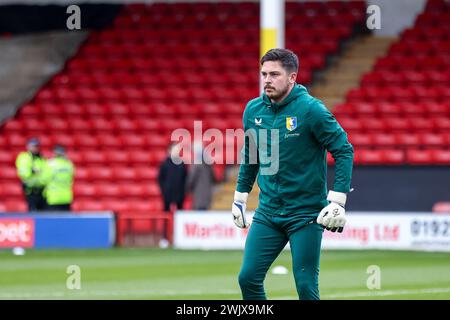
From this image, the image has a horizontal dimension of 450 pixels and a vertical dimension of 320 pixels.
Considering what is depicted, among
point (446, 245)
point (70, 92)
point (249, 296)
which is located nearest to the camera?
point (249, 296)

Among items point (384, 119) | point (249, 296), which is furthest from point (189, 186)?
point (249, 296)

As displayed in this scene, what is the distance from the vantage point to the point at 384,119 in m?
25.4

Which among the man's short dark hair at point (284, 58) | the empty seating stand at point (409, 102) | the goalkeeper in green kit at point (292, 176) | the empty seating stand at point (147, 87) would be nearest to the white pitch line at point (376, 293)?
the goalkeeper in green kit at point (292, 176)

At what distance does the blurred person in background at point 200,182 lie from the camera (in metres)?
22.5

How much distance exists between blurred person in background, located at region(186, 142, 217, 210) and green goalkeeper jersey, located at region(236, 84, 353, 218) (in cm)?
1379

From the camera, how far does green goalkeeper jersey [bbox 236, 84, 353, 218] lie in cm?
846

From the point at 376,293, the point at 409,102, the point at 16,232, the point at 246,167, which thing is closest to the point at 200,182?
the point at 16,232

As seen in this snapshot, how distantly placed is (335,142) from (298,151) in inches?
11.3

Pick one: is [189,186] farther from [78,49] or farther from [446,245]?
[78,49]

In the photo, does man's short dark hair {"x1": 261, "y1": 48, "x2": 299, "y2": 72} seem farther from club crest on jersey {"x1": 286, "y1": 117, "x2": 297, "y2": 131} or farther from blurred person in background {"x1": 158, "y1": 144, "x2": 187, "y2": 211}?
blurred person in background {"x1": 158, "y1": 144, "x2": 187, "y2": 211}

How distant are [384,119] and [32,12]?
9108 millimetres

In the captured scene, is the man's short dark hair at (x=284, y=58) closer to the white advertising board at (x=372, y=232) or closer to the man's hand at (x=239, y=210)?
the man's hand at (x=239, y=210)

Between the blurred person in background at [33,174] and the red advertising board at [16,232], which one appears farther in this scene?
the blurred person in background at [33,174]

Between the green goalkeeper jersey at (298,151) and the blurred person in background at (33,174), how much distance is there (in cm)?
1433
